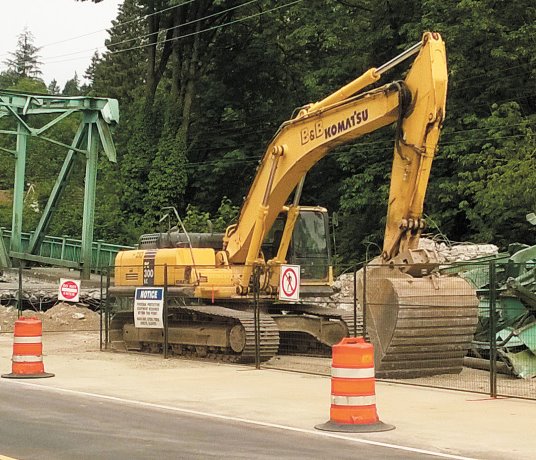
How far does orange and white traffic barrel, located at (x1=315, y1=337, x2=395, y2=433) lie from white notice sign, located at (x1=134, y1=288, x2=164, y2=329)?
10016mm

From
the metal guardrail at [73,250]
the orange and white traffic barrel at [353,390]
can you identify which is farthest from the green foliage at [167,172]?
the orange and white traffic barrel at [353,390]

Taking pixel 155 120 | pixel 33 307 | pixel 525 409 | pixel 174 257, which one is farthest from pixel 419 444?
pixel 155 120

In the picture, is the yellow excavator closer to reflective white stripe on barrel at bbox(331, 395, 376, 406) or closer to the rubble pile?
reflective white stripe on barrel at bbox(331, 395, 376, 406)

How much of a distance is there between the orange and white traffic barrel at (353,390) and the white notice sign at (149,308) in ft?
32.9

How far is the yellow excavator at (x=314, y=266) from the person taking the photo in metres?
16.0

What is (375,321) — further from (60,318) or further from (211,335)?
(60,318)

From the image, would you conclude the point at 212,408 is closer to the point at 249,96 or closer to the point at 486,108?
the point at 486,108

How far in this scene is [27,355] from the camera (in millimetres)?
16828

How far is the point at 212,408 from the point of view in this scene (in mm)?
13227

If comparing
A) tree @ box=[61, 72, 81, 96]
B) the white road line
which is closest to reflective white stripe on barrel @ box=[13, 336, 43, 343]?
the white road line

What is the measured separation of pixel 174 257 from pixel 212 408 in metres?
8.57

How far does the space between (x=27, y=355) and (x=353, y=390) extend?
7656 millimetres

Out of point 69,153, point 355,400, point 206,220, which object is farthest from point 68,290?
point 206,220

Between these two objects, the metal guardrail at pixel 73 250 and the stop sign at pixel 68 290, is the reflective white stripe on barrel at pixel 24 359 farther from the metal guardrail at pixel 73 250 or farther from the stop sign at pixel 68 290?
the metal guardrail at pixel 73 250
